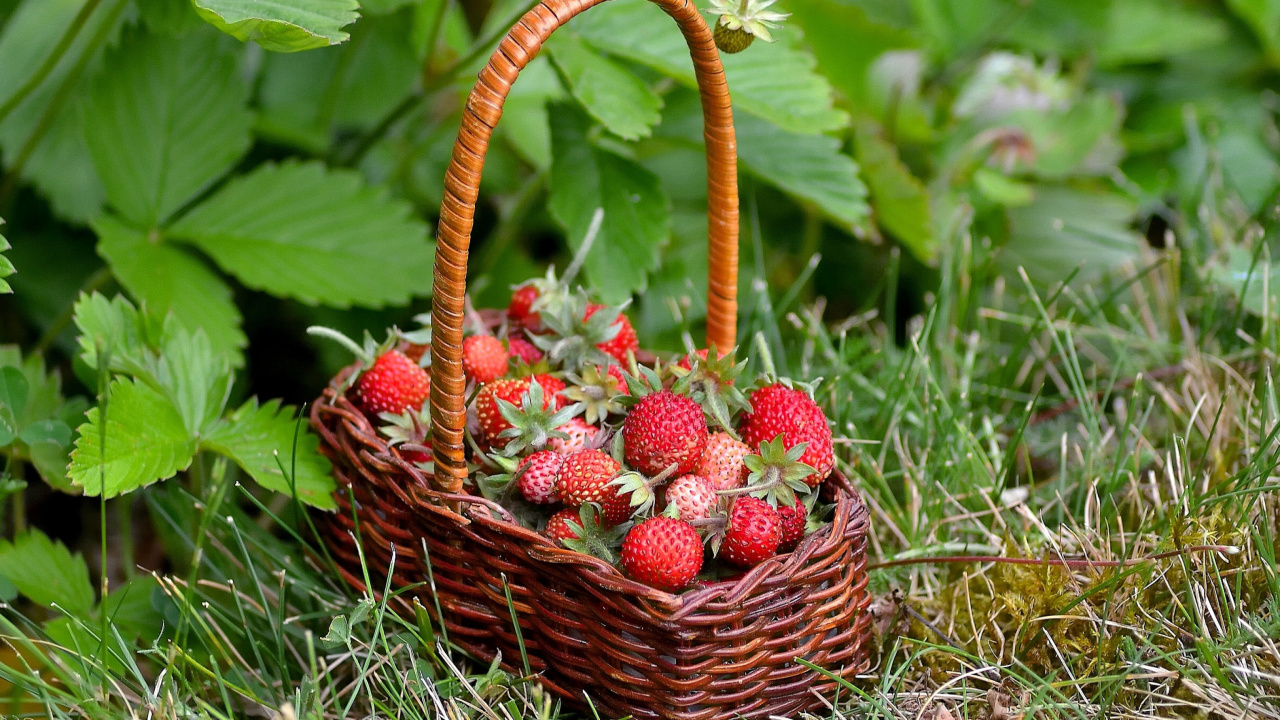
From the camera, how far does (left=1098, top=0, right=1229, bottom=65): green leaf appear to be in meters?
2.33

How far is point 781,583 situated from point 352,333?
1.07 metres

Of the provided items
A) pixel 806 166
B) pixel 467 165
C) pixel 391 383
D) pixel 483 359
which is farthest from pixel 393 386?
pixel 806 166

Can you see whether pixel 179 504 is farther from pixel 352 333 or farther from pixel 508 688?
pixel 508 688

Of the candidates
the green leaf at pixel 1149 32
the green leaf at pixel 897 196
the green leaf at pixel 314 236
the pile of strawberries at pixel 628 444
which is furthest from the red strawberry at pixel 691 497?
the green leaf at pixel 1149 32

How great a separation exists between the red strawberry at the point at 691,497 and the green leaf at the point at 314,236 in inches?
25.1

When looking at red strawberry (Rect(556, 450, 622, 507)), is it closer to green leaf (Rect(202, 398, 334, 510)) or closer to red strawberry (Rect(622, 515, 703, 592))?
red strawberry (Rect(622, 515, 703, 592))

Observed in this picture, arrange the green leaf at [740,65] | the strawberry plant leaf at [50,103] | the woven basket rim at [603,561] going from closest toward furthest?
1. the woven basket rim at [603,561]
2. the green leaf at [740,65]
3. the strawberry plant leaf at [50,103]

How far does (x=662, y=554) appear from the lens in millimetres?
921

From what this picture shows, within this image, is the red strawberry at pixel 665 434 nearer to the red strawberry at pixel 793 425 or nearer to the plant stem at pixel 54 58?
the red strawberry at pixel 793 425

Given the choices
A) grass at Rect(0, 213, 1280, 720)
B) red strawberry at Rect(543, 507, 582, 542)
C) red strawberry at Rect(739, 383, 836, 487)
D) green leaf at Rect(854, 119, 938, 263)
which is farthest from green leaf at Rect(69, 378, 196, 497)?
green leaf at Rect(854, 119, 938, 263)

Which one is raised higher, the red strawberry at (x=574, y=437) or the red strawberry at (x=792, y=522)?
the red strawberry at (x=574, y=437)

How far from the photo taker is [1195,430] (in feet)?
4.69

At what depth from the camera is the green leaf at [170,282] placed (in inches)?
52.9

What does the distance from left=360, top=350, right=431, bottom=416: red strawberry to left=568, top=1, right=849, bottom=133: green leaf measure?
547 mm
